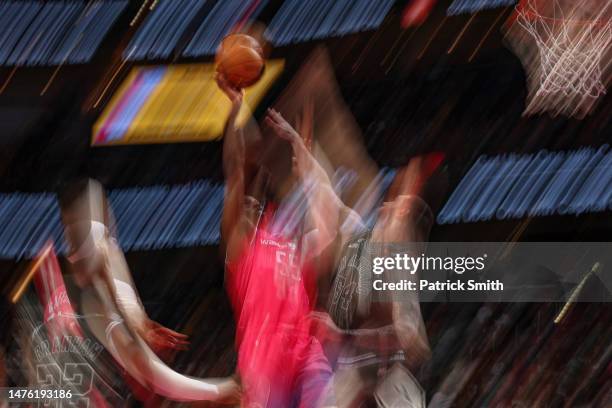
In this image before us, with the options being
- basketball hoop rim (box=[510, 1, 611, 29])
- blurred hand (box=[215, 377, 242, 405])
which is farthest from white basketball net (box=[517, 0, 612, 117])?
blurred hand (box=[215, 377, 242, 405])

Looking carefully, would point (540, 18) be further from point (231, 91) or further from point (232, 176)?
point (232, 176)

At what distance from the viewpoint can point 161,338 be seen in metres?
3.45

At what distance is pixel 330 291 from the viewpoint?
3443mm

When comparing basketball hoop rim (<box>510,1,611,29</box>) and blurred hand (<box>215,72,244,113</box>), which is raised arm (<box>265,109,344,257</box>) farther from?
basketball hoop rim (<box>510,1,611,29</box>)

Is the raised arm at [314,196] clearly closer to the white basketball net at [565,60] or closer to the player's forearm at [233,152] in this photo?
the player's forearm at [233,152]

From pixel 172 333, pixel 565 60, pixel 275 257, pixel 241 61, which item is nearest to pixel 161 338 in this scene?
pixel 172 333

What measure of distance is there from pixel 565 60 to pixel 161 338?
1.69 m

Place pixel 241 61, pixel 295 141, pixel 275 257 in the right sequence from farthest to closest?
pixel 295 141 < pixel 275 257 < pixel 241 61

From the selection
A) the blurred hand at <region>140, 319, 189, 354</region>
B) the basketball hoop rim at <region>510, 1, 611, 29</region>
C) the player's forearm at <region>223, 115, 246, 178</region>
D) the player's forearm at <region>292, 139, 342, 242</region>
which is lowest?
the blurred hand at <region>140, 319, 189, 354</region>

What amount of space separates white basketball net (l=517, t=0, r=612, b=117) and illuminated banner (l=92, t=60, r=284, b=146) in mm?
979

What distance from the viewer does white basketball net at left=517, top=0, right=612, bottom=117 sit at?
11.0ft

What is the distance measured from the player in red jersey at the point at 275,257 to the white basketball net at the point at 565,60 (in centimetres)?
81

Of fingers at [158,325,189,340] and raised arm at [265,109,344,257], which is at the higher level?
raised arm at [265,109,344,257]

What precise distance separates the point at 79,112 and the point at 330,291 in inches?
43.3
